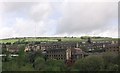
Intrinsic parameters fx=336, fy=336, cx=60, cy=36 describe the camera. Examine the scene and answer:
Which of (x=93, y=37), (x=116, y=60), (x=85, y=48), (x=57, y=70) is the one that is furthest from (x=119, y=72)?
(x=93, y=37)

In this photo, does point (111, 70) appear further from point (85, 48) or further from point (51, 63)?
point (85, 48)

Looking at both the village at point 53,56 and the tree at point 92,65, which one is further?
the village at point 53,56

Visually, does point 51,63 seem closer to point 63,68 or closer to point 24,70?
point 63,68

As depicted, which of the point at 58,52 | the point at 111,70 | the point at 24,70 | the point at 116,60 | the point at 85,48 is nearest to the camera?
the point at 24,70

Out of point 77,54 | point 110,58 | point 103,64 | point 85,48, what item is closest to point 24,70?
point 103,64

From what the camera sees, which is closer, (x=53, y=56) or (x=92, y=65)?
(x=92, y=65)

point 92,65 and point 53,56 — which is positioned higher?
point 92,65

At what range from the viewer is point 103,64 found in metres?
28.2

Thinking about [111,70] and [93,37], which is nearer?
[111,70]

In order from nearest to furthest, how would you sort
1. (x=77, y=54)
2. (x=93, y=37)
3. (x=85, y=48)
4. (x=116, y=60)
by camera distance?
1. (x=116, y=60)
2. (x=77, y=54)
3. (x=85, y=48)
4. (x=93, y=37)

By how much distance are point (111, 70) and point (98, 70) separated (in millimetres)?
1043

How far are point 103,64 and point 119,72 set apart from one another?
215 cm

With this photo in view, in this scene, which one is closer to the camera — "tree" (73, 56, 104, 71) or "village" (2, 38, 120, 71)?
"tree" (73, 56, 104, 71)

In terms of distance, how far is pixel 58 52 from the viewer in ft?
174
